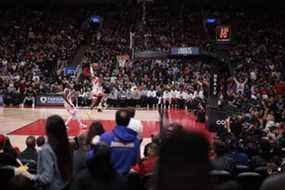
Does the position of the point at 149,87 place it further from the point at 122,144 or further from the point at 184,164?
the point at 184,164

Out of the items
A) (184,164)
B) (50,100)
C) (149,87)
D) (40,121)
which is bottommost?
(40,121)

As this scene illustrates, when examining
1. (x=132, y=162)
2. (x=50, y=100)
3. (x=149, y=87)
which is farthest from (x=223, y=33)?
(x=132, y=162)

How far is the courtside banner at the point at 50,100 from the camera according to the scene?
87.6ft

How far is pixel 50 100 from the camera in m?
26.8

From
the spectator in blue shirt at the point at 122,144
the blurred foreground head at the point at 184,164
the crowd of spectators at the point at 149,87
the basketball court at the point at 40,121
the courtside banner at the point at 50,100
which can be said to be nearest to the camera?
the blurred foreground head at the point at 184,164

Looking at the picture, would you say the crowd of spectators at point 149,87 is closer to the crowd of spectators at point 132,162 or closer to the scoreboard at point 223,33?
the crowd of spectators at point 132,162

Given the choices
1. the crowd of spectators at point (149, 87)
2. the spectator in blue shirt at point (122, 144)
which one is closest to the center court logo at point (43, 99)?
the crowd of spectators at point (149, 87)

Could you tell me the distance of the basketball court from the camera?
626 inches

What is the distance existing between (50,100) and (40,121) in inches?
297

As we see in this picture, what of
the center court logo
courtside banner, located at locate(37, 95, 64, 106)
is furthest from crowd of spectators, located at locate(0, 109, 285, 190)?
the center court logo

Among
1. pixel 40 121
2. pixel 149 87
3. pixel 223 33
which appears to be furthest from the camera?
pixel 149 87

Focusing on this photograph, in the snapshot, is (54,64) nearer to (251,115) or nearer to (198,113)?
(198,113)

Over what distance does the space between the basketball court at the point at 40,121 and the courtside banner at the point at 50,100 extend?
1.55 m

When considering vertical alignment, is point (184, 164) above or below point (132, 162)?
above
